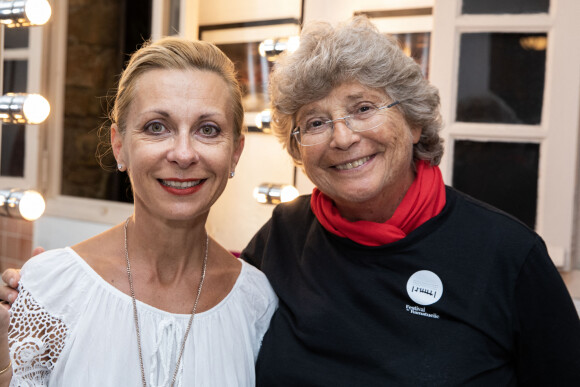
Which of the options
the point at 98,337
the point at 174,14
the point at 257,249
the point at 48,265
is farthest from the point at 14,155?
the point at 98,337

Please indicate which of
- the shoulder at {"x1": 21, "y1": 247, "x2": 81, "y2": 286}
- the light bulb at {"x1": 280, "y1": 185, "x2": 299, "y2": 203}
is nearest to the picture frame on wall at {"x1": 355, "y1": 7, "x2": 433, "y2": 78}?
the light bulb at {"x1": 280, "y1": 185, "x2": 299, "y2": 203}

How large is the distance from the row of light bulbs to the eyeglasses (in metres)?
0.78

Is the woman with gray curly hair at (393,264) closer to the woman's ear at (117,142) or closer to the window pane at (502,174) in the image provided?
the woman's ear at (117,142)

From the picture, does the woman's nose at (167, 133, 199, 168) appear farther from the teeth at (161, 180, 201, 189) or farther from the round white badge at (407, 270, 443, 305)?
the round white badge at (407, 270, 443, 305)

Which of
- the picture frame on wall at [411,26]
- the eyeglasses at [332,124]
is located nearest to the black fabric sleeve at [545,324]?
the eyeglasses at [332,124]

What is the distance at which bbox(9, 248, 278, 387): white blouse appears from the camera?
1408mm

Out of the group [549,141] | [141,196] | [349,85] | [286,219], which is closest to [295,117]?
[349,85]

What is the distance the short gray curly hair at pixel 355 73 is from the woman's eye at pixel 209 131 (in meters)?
0.25

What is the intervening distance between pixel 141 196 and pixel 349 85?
61 cm

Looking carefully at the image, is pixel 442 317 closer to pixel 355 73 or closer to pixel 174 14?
pixel 355 73

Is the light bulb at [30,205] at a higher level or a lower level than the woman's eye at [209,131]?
lower

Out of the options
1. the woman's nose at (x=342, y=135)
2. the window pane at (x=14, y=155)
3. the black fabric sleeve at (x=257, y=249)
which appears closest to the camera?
the woman's nose at (x=342, y=135)

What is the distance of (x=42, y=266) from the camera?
147 centimetres

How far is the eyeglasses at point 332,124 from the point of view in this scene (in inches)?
62.9
